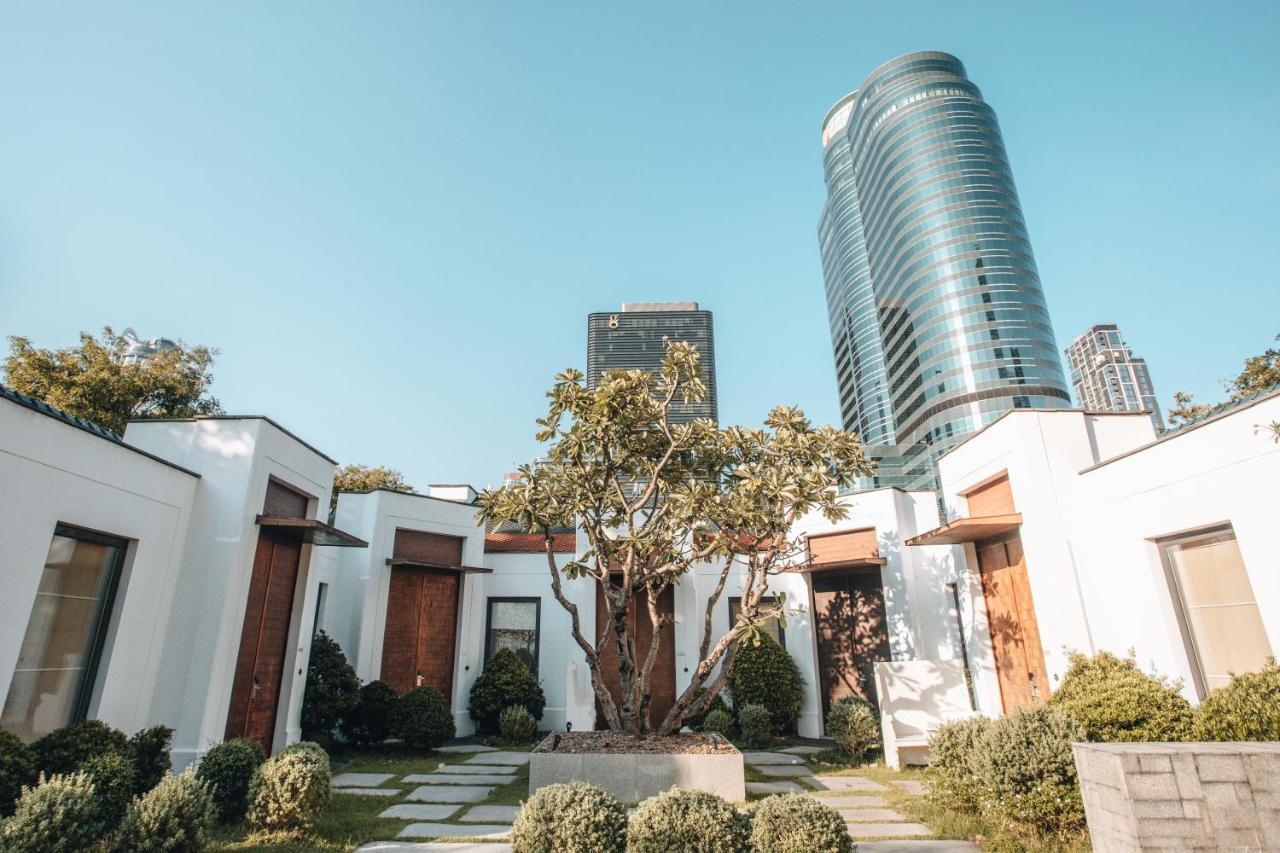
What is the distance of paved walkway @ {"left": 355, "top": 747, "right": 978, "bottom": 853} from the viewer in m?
4.88

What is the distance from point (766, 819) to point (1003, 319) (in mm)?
78984

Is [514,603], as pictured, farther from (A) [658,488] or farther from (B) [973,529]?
(B) [973,529]

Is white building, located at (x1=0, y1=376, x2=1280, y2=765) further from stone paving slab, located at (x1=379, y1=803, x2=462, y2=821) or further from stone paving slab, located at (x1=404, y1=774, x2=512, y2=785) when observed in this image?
stone paving slab, located at (x1=379, y1=803, x2=462, y2=821)

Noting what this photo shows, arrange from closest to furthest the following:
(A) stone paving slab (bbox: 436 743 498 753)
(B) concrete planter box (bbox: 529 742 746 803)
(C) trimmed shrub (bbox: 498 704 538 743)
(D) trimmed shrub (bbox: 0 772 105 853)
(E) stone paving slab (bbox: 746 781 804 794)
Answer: (D) trimmed shrub (bbox: 0 772 105 853), (B) concrete planter box (bbox: 529 742 746 803), (E) stone paving slab (bbox: 746 781 804 794), (A) stone paving slab (bbox: 436 743 498 753), (C) trimmed shrub (bbox: 498 704 538 743)

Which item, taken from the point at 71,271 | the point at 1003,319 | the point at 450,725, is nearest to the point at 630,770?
the point at 450,725

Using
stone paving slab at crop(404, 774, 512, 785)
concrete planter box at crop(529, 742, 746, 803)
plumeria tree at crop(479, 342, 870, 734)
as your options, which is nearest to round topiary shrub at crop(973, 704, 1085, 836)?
concrete planter box at crop(529, 742, 746, 803)

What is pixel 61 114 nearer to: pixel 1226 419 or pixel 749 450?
pixel 749 450

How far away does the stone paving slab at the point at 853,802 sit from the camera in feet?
20.9

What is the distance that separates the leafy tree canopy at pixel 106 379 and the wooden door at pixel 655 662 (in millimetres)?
10239

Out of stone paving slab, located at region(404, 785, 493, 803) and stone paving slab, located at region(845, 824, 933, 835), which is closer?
stone paving slab, located at region(845, 824, 933, 835)

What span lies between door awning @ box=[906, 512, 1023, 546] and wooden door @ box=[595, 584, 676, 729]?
16.9 feet

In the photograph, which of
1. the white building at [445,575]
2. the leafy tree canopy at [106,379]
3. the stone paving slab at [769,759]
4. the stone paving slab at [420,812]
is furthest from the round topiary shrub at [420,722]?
the leafy tree canopy at [106,379]

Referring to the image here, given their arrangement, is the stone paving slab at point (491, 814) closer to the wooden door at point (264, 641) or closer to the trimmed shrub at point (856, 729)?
the wooden door at point (264, 641)

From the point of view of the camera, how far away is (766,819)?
13.3ft
